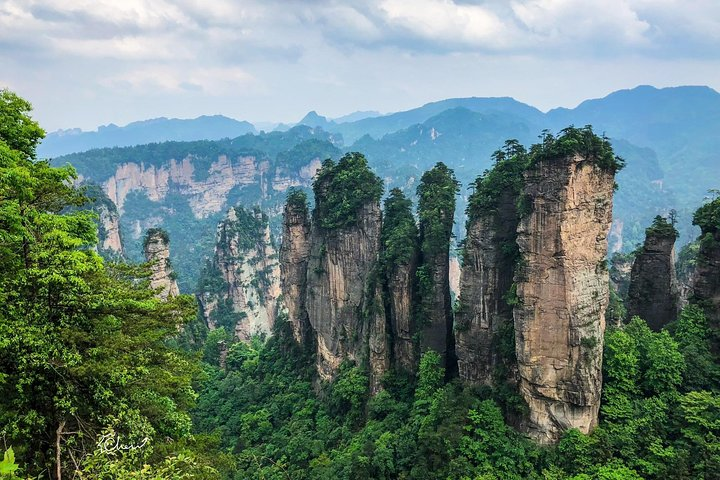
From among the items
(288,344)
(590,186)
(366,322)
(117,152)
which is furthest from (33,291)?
(117,152)

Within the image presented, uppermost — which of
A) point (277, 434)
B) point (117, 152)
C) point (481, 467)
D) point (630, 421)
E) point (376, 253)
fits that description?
point (117, 152)

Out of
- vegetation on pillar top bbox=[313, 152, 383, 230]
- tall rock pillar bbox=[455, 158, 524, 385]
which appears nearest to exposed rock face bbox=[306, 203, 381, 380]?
vegetation on pillar top bbox=[313, 152, 383, 230]

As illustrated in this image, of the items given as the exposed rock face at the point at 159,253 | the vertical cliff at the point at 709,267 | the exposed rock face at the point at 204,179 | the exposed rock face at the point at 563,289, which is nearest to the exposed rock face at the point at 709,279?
the vertical cliff at the point at 709,267

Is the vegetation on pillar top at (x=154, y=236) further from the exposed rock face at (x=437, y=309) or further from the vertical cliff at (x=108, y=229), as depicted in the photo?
the vertical cliff at (x=108, y=229)

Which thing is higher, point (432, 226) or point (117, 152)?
point (117, 152)

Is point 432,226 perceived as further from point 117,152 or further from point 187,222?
point 117,152

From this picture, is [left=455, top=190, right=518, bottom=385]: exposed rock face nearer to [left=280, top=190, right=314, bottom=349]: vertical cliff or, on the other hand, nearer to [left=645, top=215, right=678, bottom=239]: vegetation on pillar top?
[left=645, top=215, right=678, bottom=239]: vegetation on pillar top
